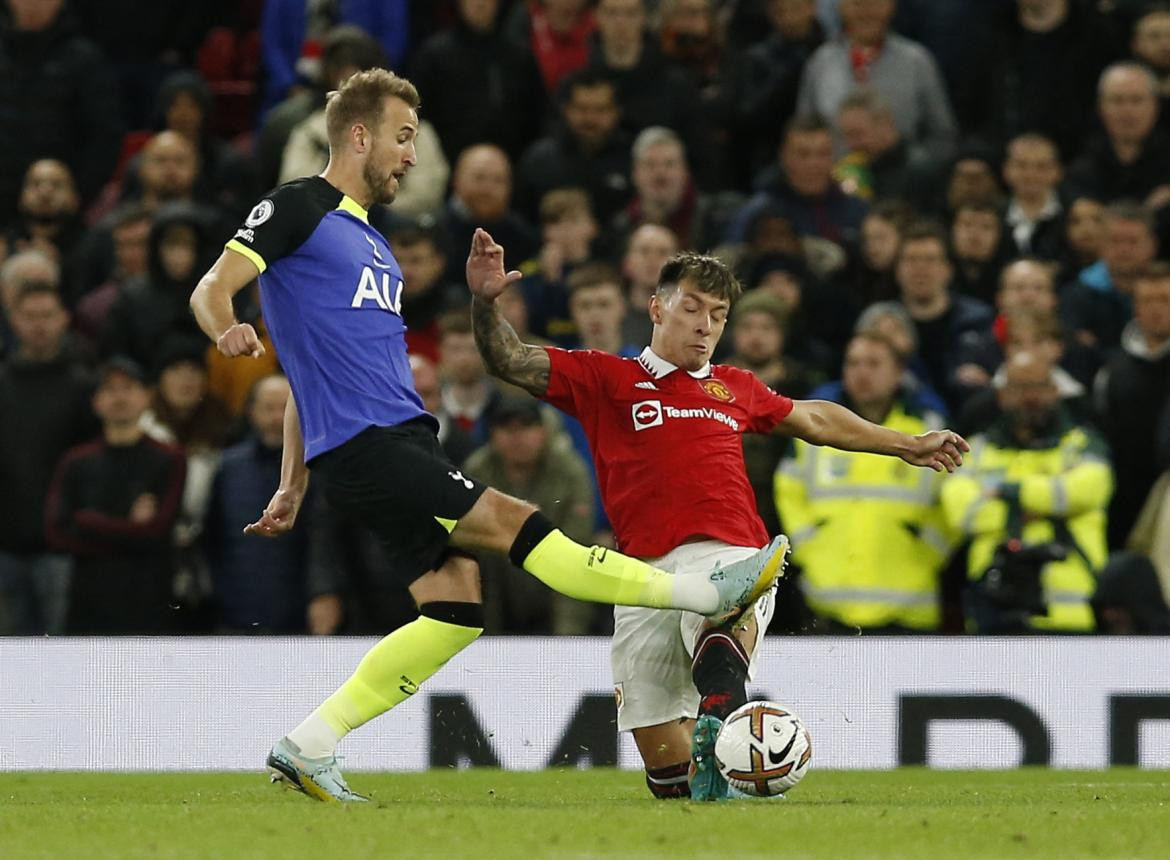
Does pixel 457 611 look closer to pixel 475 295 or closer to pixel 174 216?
pixel 475 295

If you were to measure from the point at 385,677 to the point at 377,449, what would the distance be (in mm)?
781

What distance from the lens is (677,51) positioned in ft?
47.3

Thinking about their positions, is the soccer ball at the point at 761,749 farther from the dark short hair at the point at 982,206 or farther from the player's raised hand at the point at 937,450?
the dark short hair at the point at 982,206

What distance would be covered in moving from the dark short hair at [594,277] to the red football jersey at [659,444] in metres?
3.73

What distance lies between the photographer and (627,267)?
41.0 feet

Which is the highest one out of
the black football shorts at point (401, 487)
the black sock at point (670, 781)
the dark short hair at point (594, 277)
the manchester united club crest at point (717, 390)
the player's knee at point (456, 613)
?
the dark short hair at point (594, 277)

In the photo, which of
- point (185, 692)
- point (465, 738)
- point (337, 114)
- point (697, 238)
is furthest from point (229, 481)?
point (337, 114)

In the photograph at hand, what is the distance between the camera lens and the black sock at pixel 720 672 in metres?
7.59

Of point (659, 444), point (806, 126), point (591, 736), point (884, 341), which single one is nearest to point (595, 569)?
point (659, 444)

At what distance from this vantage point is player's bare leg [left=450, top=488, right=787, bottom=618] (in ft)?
24.1

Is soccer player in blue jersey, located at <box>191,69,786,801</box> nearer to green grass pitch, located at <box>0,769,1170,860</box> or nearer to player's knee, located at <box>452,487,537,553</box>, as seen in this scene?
player's knee, located at <box>452,487,537,553</box>

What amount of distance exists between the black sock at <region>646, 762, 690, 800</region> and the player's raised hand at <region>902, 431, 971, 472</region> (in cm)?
135

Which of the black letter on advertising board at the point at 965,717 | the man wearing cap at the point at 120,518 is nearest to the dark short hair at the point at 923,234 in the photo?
the black letter on advertising board at the point at 965,717

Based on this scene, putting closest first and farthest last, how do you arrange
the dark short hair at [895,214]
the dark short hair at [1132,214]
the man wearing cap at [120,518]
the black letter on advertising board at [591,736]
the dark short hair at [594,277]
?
the black letter on advertising board at [591,736]
the man wearing cap at [120,518]
the dark short hair at [594,277]
the dark short hair at [1132,214]
the dark short hair at [895,214]
